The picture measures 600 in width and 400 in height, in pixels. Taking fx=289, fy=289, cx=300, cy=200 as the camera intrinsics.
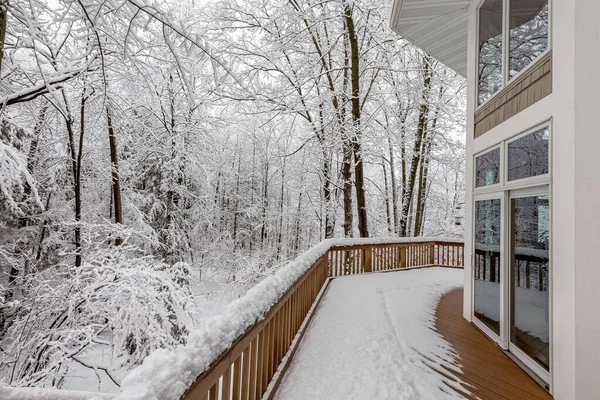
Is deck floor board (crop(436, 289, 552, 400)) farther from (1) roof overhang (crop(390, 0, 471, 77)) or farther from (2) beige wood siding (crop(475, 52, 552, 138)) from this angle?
(1) roof overhang (crop(390, 0, 471, 77))

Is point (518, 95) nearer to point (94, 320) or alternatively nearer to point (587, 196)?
point (587, 196)

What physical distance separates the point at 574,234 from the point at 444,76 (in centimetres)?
1049

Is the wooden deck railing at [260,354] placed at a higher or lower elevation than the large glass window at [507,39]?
lower

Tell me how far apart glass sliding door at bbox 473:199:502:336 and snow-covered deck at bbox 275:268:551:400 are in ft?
1.06

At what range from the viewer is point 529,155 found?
10.2 feet

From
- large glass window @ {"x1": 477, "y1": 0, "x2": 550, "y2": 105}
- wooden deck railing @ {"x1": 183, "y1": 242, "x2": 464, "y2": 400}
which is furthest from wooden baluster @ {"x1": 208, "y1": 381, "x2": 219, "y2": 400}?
large glass window @ {"x1": 477, "y1": 0, "x2": 550, "y2": 105}

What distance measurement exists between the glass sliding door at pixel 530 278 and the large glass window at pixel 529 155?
266mm

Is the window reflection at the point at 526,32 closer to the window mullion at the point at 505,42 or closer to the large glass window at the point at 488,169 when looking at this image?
the window mullion at the point at 505,42

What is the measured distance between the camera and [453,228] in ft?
55.4

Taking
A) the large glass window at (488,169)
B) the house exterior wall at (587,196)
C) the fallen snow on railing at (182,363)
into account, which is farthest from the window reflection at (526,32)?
the fallen snow on railing at (182,363)

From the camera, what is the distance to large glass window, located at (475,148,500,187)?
3787 mm

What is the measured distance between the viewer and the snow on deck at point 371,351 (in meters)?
2.64

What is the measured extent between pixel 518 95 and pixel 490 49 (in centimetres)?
131

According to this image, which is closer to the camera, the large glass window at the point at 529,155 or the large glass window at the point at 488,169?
the large glass window at the point at 529,155
